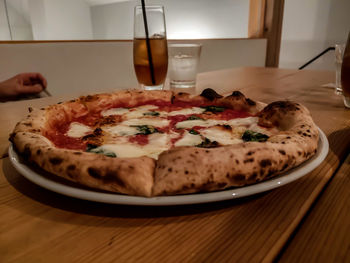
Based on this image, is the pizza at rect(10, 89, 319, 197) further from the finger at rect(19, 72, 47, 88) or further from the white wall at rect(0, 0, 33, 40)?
the white wall at rect(0, 0, 33, 40)

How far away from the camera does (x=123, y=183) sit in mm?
466

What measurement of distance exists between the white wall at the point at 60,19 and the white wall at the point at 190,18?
0.27m

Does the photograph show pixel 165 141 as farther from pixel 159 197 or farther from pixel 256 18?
pixel 256 18

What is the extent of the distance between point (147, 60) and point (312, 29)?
399cm

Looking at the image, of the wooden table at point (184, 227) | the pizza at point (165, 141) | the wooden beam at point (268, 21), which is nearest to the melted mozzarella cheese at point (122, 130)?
the pizza at point (165, 141)

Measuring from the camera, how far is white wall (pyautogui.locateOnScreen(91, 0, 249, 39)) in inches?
182

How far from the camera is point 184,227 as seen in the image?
18.1 inches

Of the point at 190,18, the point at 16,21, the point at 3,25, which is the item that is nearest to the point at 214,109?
the point at 3,25

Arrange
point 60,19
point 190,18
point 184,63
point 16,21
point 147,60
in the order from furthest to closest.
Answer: point 190,18 → point 60,19 → point 16,21 → point 184,63 → point 147,60

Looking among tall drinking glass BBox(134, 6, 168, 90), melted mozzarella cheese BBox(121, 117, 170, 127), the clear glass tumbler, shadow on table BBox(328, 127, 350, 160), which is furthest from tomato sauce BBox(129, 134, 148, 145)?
the clear glass tumbler

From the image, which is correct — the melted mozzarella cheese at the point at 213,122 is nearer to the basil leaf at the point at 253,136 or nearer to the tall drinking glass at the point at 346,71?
the basil leaf at the point at 253,136

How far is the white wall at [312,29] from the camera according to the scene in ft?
14.1

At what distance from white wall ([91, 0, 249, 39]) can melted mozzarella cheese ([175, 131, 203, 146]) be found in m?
4.26

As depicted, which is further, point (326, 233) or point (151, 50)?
point (151, 50)
